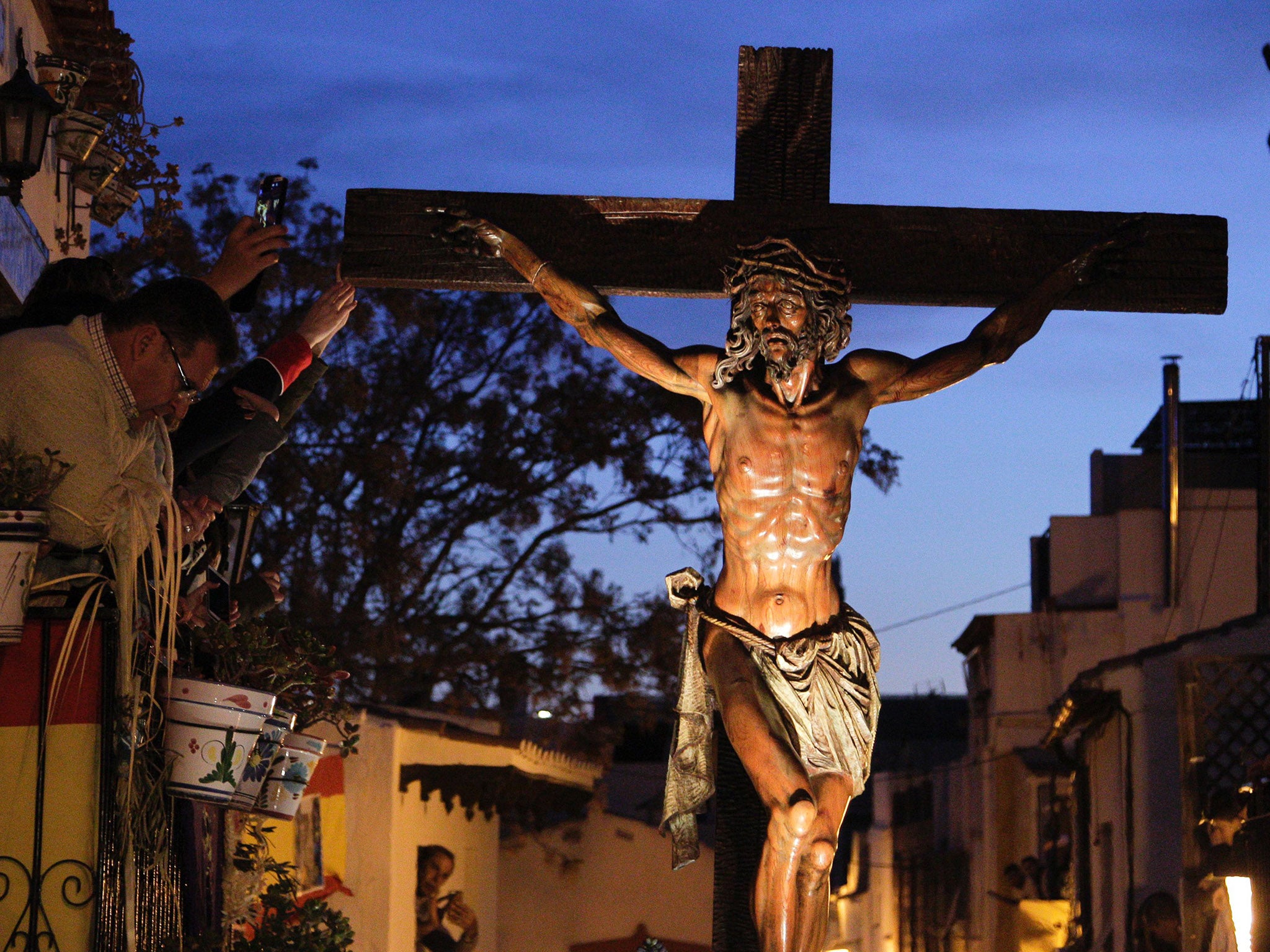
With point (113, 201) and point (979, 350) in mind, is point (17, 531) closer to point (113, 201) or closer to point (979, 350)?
point (979, 350)

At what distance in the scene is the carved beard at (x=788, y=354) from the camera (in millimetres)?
6082

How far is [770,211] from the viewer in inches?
263

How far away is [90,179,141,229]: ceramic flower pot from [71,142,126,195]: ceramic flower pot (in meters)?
0.04

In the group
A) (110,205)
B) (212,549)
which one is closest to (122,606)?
(212,549)

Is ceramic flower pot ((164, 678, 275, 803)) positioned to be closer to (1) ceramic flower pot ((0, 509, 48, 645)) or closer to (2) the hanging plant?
(1) ceramic flower pot ((0, 509, 48, 645))

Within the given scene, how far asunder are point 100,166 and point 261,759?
5517 mm

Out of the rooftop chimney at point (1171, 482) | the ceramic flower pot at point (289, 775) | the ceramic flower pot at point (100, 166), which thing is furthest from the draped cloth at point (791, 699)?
the rooftop chimney at point (1171, 482)

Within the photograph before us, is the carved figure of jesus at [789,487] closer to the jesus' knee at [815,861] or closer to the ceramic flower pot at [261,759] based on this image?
the jesus' knee at [815,861]

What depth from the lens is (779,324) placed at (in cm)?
611

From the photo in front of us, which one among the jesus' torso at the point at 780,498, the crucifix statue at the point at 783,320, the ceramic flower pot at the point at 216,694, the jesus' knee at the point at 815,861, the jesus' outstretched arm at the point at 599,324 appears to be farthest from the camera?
the jesus' outstretched arm at the point at 599,324

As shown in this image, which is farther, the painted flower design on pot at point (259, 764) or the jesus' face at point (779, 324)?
the jesus' face at point (779, 324)

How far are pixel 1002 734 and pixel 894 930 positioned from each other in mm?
8746

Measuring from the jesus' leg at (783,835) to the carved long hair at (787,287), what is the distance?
1.12 meters

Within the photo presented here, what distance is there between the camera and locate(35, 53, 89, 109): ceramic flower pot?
31.0 feet
